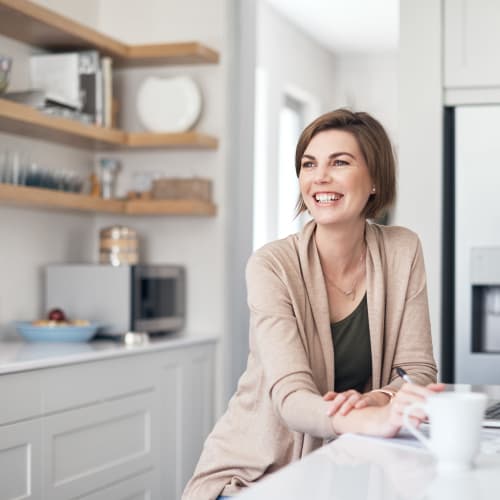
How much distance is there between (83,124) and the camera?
3527 millimetres

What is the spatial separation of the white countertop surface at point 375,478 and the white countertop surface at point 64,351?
1536 millimetres

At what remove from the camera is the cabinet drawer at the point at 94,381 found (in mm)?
2785

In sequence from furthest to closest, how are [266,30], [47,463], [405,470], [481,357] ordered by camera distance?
1. [266,30]
2. [481,357]
3. [47,463]
4. [405,470]

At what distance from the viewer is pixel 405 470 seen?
1191 mm

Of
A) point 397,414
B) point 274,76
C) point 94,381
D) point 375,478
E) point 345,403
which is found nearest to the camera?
point 375,478

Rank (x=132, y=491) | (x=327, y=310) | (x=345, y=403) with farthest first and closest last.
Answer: (x=132, y=491), (x=327, y=310), (x=345, y=403)

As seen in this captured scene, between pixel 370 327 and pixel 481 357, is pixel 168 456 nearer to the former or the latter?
pixel 481 357

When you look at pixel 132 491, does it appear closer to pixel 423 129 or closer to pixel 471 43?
pixel 423 129

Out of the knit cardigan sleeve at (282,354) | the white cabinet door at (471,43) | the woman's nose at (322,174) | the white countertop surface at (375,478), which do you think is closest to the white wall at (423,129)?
the white cabinet door at (471,43)

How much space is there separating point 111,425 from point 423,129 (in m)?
1.48

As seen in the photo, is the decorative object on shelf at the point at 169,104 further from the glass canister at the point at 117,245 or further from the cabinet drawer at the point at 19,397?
the cabinet drawer at the point at 19,397

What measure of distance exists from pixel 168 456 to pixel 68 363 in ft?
2.67

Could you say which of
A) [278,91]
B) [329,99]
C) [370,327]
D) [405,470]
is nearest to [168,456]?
[370,327]

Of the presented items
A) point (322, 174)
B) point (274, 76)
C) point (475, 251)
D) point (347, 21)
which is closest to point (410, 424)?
point (322, 174)
